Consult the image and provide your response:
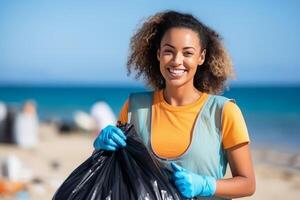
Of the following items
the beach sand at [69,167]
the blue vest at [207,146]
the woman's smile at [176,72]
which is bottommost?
the beach sand at [69,167]

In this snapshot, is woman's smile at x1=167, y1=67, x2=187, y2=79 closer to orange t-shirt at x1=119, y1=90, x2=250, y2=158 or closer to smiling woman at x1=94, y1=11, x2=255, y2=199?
smiling woman at x1=94, y1=11, x2=255, y2=199

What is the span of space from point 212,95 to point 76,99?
166ft

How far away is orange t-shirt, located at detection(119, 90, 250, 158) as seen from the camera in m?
2.54

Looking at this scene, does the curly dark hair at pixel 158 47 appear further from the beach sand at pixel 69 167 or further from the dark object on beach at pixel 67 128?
the dark object on beach at pixel 67 128

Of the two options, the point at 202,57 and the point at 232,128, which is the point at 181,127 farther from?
the point at 202,57

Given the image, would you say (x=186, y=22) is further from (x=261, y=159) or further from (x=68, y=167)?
(x=261, y=159)

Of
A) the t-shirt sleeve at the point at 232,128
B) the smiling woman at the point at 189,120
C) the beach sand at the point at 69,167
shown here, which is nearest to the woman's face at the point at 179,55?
the smiling woman at the point at 189,120

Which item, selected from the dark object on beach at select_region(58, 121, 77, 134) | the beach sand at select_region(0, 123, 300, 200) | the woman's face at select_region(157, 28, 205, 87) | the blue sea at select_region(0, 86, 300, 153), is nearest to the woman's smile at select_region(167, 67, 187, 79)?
the woman's face at select_region(157, 28, 205, 87)

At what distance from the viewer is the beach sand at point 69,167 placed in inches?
344

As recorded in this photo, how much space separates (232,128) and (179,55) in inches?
13.1

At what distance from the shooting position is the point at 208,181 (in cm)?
247

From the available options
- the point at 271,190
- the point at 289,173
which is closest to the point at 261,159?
the point at 289,173

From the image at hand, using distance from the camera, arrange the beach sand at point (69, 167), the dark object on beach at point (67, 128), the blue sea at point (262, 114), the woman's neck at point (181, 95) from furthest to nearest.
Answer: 1. the blue sea at point (262, 114)
2. the dark object on beach at point (67, 128)
3. the beach sand at point (69, 167)
4. the woman's neck at point (181, 95)

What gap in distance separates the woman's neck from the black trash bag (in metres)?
0.20
